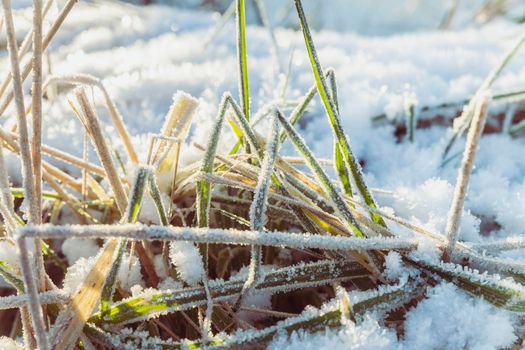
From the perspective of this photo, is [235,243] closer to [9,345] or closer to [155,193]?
[155,193]

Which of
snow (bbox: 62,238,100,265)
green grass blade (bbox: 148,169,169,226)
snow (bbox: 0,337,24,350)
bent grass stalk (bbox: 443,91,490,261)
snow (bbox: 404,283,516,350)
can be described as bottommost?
snow (bbox: 0,337,24,350)

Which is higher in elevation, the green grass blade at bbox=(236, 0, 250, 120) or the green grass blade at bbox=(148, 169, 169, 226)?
the green grass blade at bbox=(236, 0, 250, 120)

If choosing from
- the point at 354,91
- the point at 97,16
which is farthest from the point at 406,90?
the point at 97,16

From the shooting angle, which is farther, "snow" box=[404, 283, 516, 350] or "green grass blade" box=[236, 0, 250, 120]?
"green grass blade" box=[236, 0, 250, 120]

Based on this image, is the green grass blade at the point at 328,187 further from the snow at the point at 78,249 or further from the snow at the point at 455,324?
the snow at the point at 78,249

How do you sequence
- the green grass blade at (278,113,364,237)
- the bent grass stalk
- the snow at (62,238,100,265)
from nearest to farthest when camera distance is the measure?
1. the bent grass stalk
2. the green grass blade at (278,113,364,237)
3. the snow at (62,238,100,265)

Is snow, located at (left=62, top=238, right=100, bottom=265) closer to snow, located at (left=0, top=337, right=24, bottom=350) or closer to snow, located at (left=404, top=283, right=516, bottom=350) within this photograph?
snow, located at (left=0, top=337, right=24, bottom=350)

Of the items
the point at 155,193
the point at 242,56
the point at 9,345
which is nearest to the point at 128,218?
the point at 155,193

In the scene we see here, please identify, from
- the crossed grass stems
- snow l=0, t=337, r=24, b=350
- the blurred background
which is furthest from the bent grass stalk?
the blurred background

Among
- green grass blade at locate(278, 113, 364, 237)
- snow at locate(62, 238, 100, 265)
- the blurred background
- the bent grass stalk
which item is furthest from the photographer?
the blurred background

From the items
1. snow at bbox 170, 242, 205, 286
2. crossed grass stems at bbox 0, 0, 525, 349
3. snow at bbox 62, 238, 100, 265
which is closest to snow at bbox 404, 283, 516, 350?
crossed grass stems at bbox 0, 0, 525, 349
